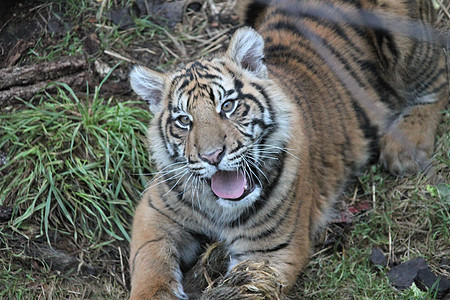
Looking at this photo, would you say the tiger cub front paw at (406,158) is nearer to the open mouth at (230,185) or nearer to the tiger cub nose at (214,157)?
the open mouth at (230,185)

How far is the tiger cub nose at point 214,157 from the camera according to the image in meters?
3.05

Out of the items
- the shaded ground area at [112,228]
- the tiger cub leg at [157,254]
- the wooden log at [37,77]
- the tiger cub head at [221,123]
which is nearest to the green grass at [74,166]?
the shaded ground area at [112,228]

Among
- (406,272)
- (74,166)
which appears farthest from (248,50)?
(406,272)

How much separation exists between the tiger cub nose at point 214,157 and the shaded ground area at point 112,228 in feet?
3.86

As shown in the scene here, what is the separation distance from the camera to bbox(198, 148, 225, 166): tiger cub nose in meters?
3.05

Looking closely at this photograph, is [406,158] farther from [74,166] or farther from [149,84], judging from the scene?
[74,166]

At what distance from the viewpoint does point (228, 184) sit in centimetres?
325

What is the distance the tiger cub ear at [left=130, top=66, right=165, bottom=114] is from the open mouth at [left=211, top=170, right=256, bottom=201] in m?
0.65

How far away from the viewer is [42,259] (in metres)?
3.91

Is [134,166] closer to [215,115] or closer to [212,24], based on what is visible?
[215,115]

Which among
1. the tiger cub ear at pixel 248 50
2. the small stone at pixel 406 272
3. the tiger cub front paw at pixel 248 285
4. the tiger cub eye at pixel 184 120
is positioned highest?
the tiger cub ear at pixel 248 50

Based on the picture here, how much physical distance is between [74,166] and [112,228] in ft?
1.73

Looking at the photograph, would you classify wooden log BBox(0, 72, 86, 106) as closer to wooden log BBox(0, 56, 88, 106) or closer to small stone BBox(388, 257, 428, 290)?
wooden log BBox(0, 56, 88, 106)

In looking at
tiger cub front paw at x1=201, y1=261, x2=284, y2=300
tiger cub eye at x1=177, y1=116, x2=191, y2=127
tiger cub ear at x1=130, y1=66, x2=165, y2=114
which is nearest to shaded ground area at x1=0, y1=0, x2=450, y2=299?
tiger cub front paw at x1=201, y1=261, x2=284, y2=300
